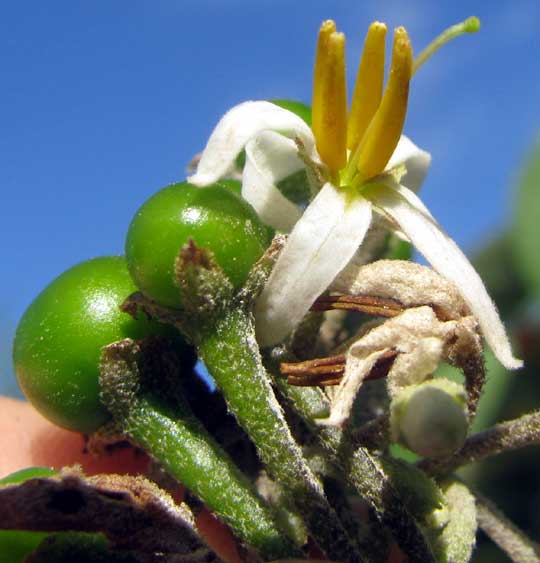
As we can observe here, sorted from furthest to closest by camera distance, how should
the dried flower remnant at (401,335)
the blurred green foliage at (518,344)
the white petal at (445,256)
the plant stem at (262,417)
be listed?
the blurred green foliage at (518,344) → the white petal at (445,256) → the plant stem at (262,417) → the dried flower remnant at (401,335)

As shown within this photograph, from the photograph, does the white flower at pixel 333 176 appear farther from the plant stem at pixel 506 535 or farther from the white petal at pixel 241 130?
the plant stem at pixel 506 535

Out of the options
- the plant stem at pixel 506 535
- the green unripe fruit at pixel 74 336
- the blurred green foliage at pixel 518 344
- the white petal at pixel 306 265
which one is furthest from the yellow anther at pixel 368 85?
the blurred green foliage at pixel 518 344

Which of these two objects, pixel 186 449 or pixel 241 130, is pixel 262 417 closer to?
pixel 186 449

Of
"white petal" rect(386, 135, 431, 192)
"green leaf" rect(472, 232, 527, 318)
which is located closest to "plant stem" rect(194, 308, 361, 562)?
"white petal" rect(386, 135, 431, 192)

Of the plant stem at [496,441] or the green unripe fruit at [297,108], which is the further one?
the green unripe fruit at [297,108]

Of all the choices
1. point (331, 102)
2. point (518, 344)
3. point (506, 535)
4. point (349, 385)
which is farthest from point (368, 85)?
point (518, 344)

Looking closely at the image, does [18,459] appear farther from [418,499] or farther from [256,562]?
[418,499]
